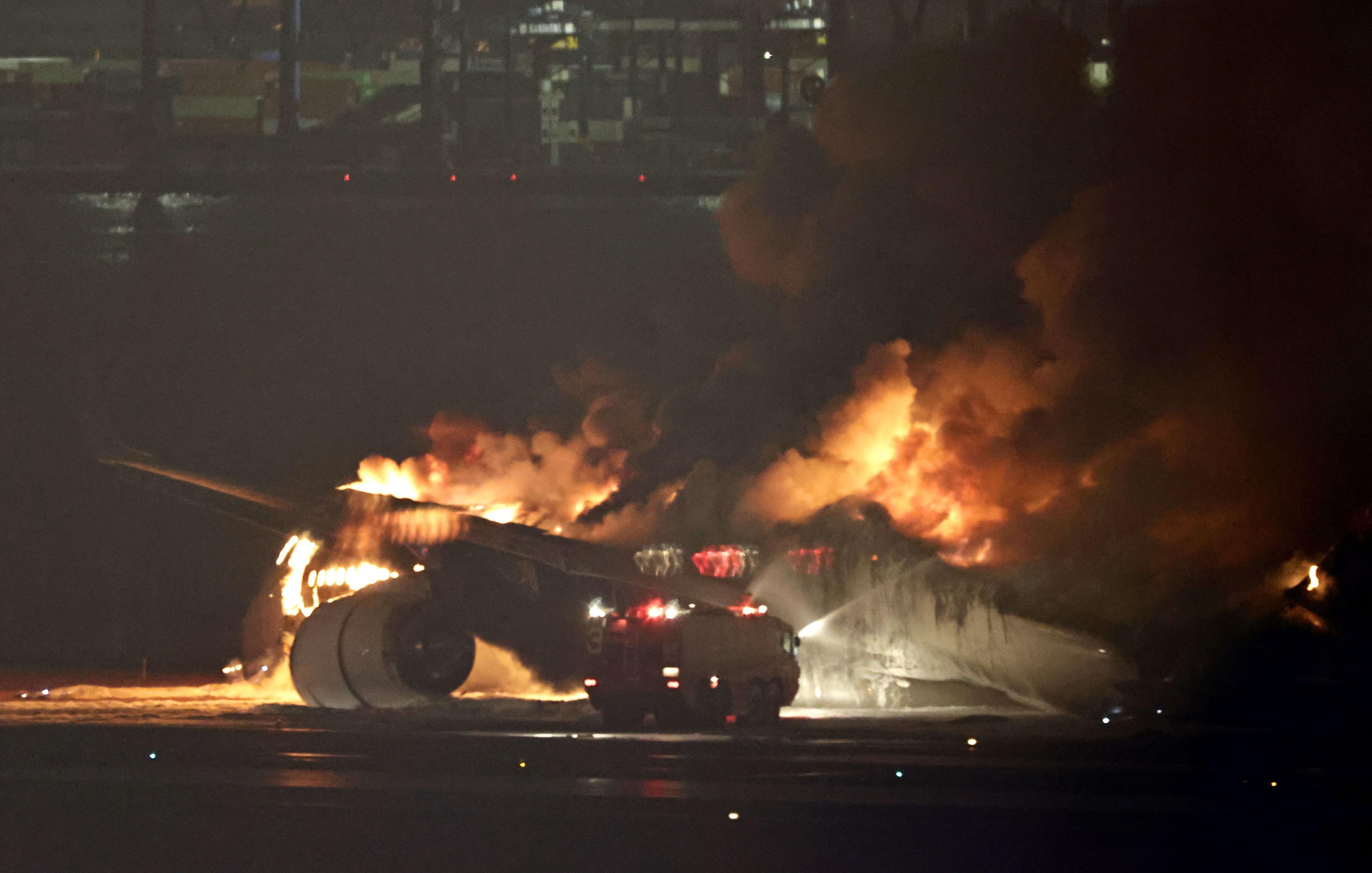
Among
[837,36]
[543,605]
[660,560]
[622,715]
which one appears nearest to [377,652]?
[543,605]

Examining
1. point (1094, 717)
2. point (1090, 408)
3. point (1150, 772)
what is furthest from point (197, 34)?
point (1150, 772)

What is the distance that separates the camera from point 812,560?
26.5 m

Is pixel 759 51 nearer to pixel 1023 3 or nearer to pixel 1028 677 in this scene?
pixel 1023 3

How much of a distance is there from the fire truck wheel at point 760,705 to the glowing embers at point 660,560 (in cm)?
362

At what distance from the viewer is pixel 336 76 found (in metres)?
45.0

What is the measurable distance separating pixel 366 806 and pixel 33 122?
34594 millimetres

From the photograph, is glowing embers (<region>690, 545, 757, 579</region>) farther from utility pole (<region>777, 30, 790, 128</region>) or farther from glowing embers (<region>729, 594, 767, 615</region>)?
utility pole (<region>777, 30, 790, 128</region>)

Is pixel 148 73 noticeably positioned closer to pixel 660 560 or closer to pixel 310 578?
pixel 310 578

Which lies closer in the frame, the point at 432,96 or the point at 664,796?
the point at 664,796

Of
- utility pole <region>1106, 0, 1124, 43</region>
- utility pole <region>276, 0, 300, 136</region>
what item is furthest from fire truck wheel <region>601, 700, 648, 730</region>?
utility pole <region>276, 0, 300, 136</region>

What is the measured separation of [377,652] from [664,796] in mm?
10599

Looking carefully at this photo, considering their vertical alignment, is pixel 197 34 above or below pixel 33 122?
above

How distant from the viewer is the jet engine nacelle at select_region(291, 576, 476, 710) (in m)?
24.7

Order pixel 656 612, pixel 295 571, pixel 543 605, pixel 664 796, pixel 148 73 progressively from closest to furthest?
pixel 664 796
pixel 656 612
pixel 543 605
pixel 295 571
pixel 148 73
